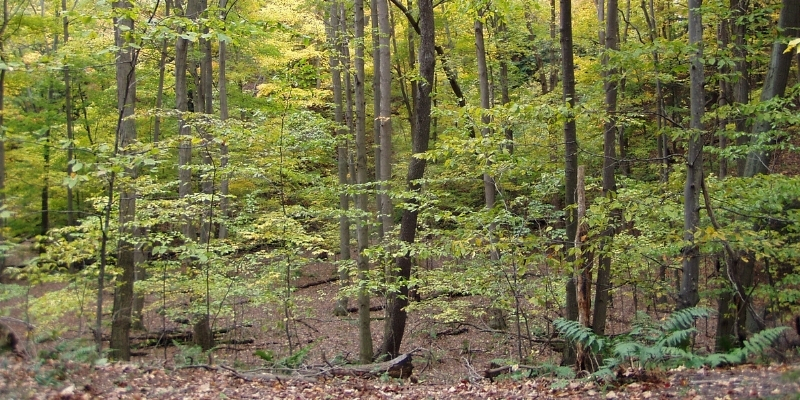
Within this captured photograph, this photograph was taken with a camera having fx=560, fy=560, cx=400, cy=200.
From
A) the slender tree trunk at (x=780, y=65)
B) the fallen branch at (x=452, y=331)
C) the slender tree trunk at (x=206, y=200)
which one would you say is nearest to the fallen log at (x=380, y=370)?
the slender tree trunk at (x=206, y=200)

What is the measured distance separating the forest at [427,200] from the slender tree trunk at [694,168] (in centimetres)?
2

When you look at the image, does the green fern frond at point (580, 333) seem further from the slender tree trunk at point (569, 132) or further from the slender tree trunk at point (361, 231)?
the slender tree trunk at point (361, 231)

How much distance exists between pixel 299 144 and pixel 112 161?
5209 mm

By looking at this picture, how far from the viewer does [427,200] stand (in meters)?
8.84

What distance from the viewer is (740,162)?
10.7m

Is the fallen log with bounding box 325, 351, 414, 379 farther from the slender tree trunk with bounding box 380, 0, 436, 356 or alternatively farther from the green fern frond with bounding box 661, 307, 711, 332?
the green fern frond with bounding box 661, 307, 711, 332

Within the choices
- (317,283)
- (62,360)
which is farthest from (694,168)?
(317,283)

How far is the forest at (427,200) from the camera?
236 inches

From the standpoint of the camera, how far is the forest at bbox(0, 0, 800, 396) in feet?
19.6

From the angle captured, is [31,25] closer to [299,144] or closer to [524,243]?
[299,144]

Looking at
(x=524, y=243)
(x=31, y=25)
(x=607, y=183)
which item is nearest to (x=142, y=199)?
(x=524, y=243)

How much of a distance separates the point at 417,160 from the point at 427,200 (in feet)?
4.23

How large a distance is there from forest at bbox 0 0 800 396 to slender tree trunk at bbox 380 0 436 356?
40 mm

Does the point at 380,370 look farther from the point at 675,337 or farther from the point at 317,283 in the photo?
the point at 317,283
